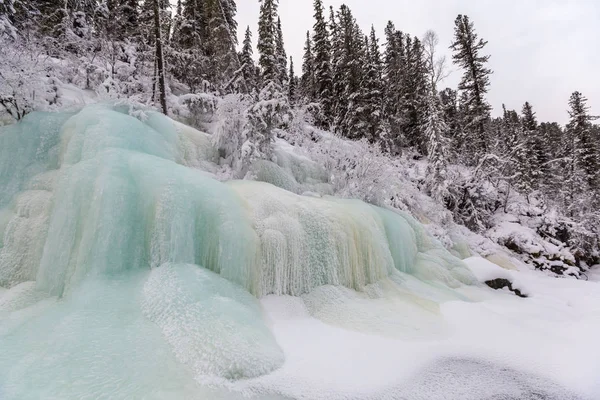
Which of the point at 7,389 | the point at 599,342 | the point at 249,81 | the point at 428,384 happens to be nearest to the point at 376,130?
the point at 249,81

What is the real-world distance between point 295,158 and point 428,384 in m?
8.42

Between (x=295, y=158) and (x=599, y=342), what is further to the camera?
(x=295, y=158)

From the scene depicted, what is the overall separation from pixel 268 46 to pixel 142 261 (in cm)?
1376

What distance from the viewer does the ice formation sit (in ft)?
10.4

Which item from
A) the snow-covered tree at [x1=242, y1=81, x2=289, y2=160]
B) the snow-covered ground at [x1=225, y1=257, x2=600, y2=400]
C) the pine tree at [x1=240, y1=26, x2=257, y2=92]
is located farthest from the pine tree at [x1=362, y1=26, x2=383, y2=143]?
the snow-covered ground at [x1=225, y1=257, x2=600, y2=400]

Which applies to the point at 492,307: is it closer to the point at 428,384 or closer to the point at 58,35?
the point at 428,384

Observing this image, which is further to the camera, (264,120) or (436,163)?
(436,163)

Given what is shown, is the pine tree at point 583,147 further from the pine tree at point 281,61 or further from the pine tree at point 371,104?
the pine tree at point 281,61

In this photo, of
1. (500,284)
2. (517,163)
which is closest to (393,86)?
(517,163)

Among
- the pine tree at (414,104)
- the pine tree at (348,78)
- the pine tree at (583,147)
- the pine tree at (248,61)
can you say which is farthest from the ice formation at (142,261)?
the pine tree at (583,147)

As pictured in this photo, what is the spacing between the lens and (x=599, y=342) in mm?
4547

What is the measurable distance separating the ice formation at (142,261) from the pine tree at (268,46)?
8.73m

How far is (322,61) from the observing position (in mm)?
25719

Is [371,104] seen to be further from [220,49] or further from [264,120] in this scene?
[264,120]
